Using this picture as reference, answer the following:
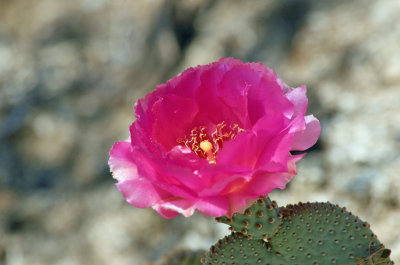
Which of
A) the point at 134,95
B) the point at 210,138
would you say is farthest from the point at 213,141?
the point at 134,95

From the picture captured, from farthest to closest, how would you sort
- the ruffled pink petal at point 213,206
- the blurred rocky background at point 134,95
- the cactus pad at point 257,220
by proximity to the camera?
the blurred rocky background at point 134,95, the cactus pad at point 257,220, the ruffled pink petal at point 213,206

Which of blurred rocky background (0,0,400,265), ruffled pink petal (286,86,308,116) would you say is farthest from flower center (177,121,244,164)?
blurred rocky background (0,0,400,265)

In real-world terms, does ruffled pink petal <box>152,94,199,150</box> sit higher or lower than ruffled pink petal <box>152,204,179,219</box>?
higher

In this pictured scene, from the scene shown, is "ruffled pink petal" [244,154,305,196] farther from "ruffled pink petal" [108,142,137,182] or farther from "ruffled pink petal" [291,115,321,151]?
"ruffled pink petal" [108,142,137,182]

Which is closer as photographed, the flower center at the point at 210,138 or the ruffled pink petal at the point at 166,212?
the ruffled pink petal at the point at 166,212

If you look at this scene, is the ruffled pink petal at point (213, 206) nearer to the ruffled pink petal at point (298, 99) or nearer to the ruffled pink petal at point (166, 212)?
the ruffled pink petal at point (166, 212)

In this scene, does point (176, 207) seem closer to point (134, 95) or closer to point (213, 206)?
point (213, 206)

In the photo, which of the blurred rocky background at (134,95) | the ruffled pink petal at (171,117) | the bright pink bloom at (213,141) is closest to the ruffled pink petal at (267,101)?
the bright pink bloom at (213,141)
